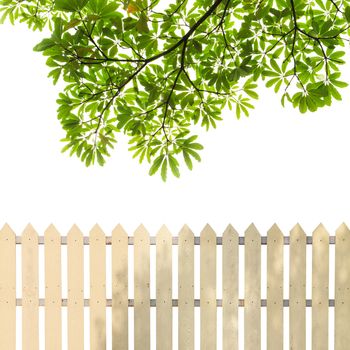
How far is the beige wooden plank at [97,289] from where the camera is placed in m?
5.00

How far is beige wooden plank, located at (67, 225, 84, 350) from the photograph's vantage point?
5.02m

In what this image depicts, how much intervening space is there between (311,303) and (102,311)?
1.99 m

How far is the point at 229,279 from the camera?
16.3ft

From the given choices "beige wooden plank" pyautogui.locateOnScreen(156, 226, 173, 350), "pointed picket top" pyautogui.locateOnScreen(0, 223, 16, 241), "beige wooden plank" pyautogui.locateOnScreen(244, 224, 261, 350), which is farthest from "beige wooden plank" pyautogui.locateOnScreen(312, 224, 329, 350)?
"pointed picket top" pyautogui.locateOnScreen(0, 223, 16, 241)

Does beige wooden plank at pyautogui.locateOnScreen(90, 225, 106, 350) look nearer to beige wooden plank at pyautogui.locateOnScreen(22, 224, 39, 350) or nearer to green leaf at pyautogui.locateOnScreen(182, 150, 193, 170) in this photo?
beige wooden plank at pyautogui.locateOnScreen(22, 224, 39, 350)

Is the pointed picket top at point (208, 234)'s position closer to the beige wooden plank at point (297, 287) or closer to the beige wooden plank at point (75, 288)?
the beige wooden plank at point (297, 287)

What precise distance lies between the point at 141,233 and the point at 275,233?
126cm

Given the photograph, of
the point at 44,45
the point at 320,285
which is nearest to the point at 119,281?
the point at 320,285

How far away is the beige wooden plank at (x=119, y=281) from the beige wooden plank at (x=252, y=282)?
1.13m

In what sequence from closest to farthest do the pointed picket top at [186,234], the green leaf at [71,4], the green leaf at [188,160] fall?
the green leaf at [71,4] < the green leaf at [188,160] < the pointed picket top at [186,234]

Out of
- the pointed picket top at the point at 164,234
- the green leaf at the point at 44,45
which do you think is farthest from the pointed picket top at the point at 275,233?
the green leaf at the point at 44,45

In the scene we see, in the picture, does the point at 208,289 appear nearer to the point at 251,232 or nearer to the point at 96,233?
the point at 251,232

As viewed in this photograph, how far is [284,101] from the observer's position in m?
3.62

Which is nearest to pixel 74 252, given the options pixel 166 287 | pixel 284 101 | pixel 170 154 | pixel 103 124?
pixel 166 287
